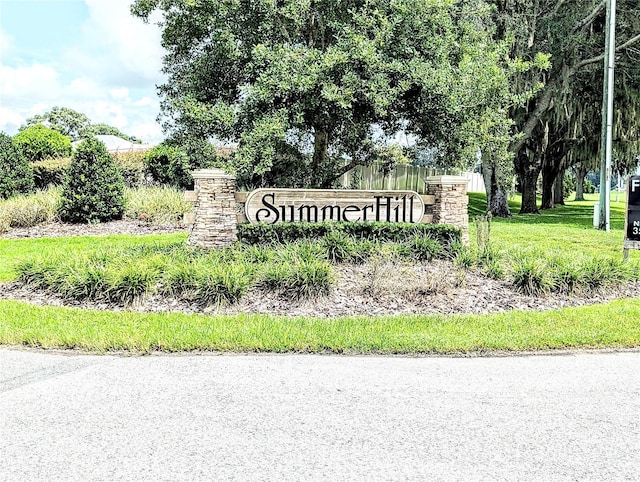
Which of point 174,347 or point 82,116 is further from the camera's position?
point 82,116

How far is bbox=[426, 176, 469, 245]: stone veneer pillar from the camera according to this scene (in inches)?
389

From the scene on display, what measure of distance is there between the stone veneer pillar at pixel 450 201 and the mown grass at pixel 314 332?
3.24 meters

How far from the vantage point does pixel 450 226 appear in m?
9.59

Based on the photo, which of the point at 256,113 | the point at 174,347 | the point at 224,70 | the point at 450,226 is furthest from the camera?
the point at 224,70

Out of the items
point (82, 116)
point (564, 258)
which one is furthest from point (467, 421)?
point (82, 116)

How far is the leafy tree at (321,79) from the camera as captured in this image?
1009 centimetres

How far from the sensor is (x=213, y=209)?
30.0 feet

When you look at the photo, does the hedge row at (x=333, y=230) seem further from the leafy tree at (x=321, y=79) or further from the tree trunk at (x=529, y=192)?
the tree trunk at (x=529, y=192)

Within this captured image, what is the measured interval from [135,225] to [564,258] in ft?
32.2

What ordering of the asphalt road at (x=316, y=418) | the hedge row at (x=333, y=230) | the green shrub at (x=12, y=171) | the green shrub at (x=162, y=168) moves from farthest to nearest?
the green shrub at (x=162, y=168)
the green shrub at (x=12, y=171)
the hedge row at (x=333, y=230)
the asphalt road at (x=316, y=418)

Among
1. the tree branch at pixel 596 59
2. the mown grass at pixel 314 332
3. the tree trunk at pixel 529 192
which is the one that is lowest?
the mown grass at pixel 314 332

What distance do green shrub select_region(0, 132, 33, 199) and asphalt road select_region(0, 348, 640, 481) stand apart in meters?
13.6

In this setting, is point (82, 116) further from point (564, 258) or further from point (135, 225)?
point (564, 258)

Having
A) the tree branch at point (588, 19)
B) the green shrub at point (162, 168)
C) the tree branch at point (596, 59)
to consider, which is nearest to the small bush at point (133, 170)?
the green shrub at point (162, 168)
